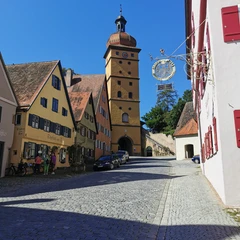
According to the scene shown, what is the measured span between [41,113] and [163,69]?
1440 cm

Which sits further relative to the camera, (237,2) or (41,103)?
(41,103)

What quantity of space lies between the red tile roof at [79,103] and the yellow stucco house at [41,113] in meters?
2.31

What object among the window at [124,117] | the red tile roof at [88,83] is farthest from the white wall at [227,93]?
the window at [124,117]

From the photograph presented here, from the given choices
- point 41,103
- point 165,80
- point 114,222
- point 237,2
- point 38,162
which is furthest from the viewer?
point 41,103

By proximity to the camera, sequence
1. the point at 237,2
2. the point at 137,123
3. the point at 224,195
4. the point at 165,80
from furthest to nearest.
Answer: the point at 137,123 → the point at 165,80 → the point at 237,2 → the point at 224,195

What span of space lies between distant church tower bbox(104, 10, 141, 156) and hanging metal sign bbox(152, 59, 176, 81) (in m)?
46.2

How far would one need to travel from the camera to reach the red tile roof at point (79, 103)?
1252 inches

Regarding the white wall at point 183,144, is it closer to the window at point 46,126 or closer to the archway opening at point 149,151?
the archway opening at point 149,151

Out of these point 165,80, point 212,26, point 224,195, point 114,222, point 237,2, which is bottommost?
point 114,222

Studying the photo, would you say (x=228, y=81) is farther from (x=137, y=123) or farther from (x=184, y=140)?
(x=137, y=123)

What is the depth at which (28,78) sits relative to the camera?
79.6 ft

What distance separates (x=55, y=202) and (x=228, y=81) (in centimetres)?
666

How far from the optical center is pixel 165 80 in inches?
444

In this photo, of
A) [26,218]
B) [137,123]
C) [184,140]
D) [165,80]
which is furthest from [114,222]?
[137,123]
